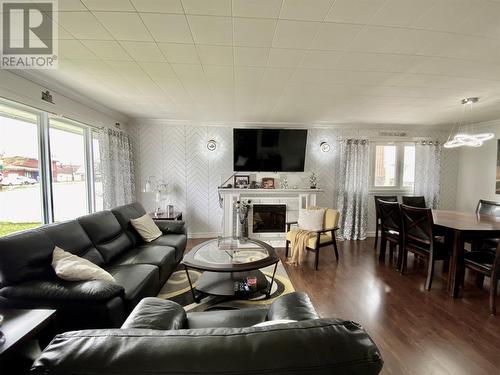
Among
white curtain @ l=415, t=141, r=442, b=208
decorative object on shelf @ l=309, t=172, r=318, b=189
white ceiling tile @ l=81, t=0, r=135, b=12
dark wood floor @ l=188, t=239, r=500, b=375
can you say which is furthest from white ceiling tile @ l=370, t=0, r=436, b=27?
white curtain @ l=415, t=141, r=442, b=208

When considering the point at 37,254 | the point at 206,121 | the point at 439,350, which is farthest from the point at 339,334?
Answer: the point at 206,121

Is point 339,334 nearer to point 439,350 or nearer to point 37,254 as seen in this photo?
point 439,350

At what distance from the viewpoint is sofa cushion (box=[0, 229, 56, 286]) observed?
1665mm

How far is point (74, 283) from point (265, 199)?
135 inches

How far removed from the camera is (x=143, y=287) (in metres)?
2.09

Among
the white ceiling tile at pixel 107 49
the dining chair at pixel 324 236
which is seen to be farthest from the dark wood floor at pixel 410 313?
the white ceiling tile at pixel 107 49

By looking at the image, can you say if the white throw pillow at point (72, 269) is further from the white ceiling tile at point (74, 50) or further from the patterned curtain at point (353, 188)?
the patterned curtain at point (353, 188)

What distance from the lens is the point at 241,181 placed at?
4.95 meters

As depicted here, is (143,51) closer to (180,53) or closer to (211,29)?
(180,53)

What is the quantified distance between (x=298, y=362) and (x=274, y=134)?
444cm

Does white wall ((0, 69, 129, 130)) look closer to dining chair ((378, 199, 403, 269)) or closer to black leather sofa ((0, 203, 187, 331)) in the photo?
black leather sofa ((0, 203, 187, 331))

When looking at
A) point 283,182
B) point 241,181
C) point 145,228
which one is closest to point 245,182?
point 241,181

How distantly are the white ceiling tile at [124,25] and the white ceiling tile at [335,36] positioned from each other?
1.29 meters

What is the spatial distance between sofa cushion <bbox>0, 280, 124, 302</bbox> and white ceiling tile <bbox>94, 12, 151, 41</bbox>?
1.87m
